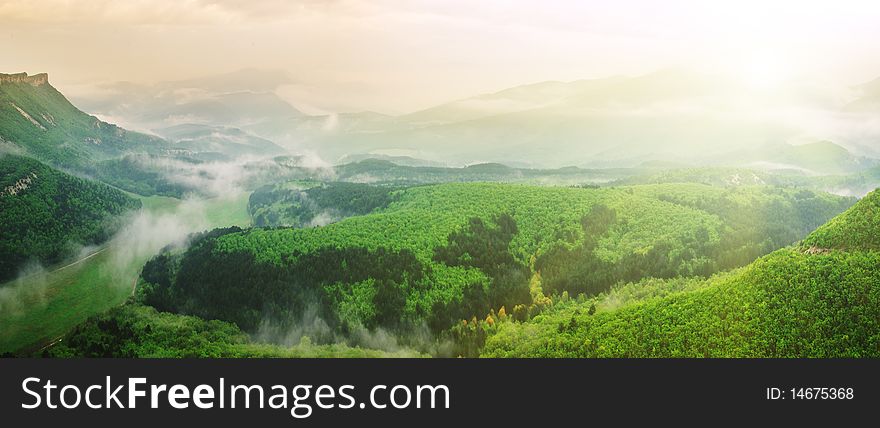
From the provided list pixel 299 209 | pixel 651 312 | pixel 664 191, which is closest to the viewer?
pixel 651 312

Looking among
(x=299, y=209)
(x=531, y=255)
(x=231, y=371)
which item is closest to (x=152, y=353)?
(x=231, y=371)

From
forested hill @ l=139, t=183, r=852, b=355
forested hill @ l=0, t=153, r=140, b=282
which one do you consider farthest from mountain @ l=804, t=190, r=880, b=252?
forested hill @ l=0, t=153, r=140, b=282

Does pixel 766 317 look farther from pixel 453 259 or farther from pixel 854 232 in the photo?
pixel 453 259

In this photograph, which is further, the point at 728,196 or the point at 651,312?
the point at 728,196

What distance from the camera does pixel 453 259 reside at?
91.6m

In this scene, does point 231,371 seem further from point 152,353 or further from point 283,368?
point 152,353

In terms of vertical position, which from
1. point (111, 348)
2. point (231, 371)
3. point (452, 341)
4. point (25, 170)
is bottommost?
point (452, 341)

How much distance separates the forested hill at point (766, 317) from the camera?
45.9 meters

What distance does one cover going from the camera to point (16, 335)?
75.1 meters

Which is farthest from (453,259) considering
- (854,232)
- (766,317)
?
(854,232)

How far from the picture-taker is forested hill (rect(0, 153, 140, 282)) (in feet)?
341

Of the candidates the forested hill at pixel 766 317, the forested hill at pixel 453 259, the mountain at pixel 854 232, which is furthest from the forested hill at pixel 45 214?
the mountain at pixel 854 232

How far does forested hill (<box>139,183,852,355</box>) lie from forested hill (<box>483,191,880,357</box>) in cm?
1574

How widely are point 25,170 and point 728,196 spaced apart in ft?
545
